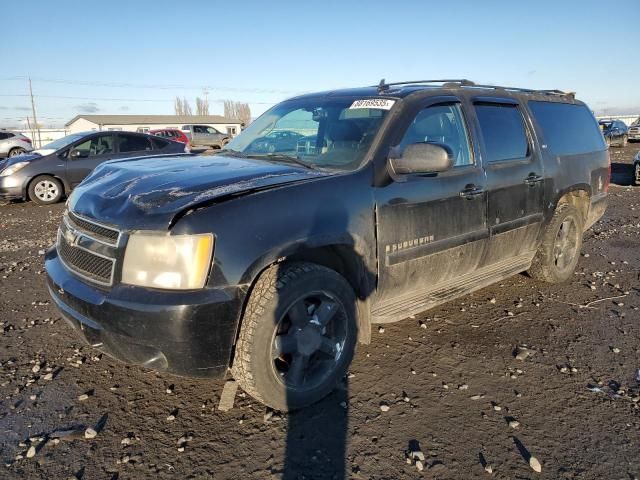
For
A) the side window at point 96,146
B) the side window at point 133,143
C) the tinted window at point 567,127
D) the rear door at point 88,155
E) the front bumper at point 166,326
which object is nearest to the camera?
the front bumper at point 166,326

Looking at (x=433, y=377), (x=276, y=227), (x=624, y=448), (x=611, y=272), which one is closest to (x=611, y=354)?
(x=624, y=448)

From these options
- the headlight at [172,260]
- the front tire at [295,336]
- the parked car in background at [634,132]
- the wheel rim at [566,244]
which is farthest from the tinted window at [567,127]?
the parked car in background at [634,132]

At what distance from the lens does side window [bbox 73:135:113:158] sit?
10320 millimetres

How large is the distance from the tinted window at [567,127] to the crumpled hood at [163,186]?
2836mm

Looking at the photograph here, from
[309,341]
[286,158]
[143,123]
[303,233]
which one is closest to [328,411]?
[309,341]

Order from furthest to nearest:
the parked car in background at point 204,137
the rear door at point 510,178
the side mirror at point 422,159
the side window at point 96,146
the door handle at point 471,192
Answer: the parked car in background at point 204,137 < the side window at point 96,146 < the rear door at point 510,178 < the door handle at point 471,192 < the side mirror at point 422,159

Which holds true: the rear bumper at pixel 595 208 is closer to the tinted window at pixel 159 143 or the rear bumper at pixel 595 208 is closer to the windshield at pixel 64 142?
the tinted window at pixel 159 143

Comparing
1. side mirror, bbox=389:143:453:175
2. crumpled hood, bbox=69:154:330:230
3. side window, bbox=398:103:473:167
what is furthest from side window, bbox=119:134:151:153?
side mirror, bbox=389:143:453:175

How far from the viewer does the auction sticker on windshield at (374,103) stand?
10.7 ft

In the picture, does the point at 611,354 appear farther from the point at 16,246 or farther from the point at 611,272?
the point at 16,246

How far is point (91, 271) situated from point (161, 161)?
1.08m

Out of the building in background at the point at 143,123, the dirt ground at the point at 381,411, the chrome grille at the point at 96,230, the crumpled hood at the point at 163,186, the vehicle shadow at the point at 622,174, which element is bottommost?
the dirt ground at the point at 381,411

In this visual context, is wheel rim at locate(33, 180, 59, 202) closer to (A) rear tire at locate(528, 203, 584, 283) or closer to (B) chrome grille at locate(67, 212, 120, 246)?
(B) chrome grille at locate(67, 212, 120, 246)

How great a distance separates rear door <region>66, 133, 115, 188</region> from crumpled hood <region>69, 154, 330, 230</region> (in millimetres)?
7854
